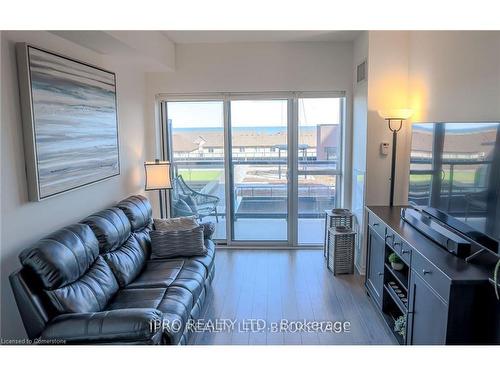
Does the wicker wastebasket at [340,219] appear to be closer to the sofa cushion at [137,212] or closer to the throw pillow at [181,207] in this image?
the throw pillow at [181,207]

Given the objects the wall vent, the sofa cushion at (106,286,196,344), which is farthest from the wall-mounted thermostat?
the sofa cushion at (106,286,196,344)

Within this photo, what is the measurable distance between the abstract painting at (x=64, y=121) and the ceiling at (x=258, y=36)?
1.02 m

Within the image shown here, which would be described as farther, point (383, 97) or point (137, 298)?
point (383, 97)

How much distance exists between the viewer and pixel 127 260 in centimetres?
288

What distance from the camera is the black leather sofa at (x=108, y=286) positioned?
191cm

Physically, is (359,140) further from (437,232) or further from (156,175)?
(156,175)

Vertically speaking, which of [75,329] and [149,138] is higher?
→ [149,138]

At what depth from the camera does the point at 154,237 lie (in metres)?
3.33

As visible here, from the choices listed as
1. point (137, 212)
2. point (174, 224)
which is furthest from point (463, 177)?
point (137, 212)

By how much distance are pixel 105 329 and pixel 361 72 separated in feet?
11.3

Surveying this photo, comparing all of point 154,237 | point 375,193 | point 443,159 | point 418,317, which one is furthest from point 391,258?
point 154,237

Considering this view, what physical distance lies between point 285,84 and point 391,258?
2.56 meters

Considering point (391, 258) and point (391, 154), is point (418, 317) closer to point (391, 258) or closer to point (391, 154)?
point (391, 258)
